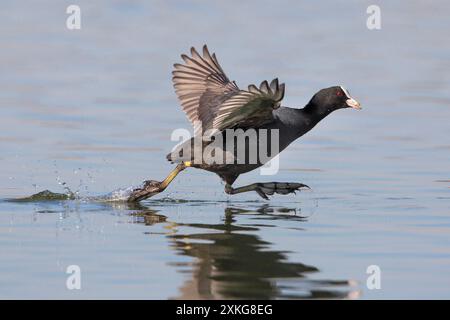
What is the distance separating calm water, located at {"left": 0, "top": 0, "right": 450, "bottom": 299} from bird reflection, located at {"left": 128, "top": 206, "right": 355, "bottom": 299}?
2cm

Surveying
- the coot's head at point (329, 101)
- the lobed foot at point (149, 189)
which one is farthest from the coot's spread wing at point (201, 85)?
the coot's head at point (329, 101)

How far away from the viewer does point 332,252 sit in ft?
26.1

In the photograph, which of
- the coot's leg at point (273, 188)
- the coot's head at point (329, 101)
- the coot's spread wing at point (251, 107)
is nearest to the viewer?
the coot's spread wing at point (251, 107)

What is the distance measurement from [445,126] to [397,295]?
24.8ft

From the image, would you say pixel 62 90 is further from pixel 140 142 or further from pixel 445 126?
pixel 445 126

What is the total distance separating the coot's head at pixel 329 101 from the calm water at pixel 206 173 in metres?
0.78

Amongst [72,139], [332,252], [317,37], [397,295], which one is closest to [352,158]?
[72,139]

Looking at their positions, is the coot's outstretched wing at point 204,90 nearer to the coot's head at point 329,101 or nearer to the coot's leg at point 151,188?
the coot's leg at point 151,188

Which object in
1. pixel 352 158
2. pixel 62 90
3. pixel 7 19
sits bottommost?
pixel 352 158

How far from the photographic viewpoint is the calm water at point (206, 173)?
7273mm
